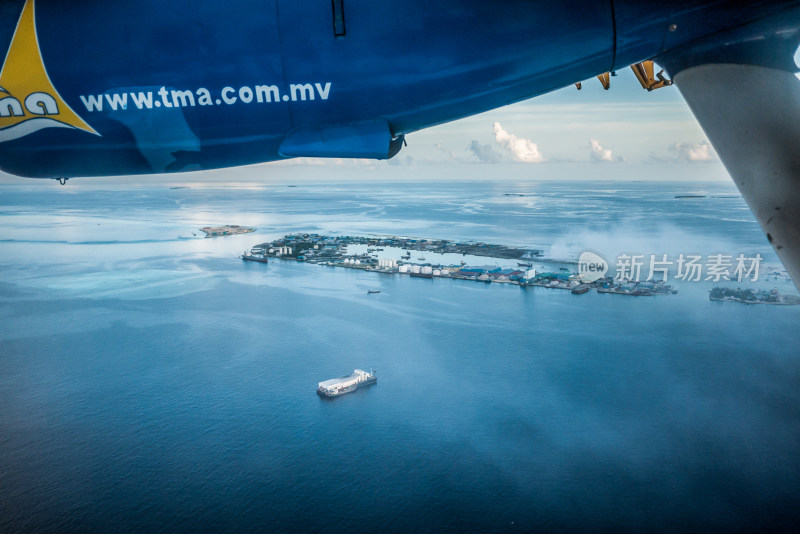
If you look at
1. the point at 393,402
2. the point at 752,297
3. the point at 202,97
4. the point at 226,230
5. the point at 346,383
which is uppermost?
the point at 202,97

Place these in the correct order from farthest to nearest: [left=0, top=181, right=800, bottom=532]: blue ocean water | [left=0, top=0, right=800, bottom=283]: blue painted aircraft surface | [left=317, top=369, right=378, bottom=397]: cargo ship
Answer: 1. [left=317, top=369, right=378, bottom=397]: cargo ship
2. [left=0, top=181, right=800, bottom=532]: blue ocean water
3. [left=0, top=0, right=800, bottom=283]: blue painted aircraft surface

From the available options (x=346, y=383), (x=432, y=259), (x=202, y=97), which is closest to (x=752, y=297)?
(x=432, y=259)

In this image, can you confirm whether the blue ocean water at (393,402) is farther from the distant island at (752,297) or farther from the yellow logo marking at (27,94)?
the yellow logo marking at (27,94)

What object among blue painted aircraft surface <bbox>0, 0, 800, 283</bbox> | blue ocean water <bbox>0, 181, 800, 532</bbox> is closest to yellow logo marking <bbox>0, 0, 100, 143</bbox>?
blue painted aircraft surface <bbox>0, 0, 800, 283</bbox>

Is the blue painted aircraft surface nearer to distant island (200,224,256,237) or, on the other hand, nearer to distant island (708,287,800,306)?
distant island (708,287,800,306)

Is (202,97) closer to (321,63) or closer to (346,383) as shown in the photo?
(321,63)

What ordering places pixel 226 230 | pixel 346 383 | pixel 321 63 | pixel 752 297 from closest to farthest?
pixel 321 63 → pixel 346 383 → pixel 752 297 → pixel 226 230

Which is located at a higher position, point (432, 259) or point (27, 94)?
point (27, 94)
